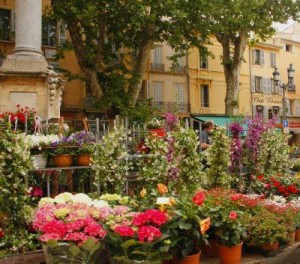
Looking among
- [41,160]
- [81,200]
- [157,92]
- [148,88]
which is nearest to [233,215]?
Result: [81,200]

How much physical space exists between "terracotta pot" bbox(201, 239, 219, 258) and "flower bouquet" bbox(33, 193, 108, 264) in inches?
59.0

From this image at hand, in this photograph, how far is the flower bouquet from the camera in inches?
142

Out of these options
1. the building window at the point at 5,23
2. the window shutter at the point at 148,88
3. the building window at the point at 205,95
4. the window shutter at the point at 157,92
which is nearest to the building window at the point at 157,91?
the window shutter at the point at 157,92

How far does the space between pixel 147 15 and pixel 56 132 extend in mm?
11260

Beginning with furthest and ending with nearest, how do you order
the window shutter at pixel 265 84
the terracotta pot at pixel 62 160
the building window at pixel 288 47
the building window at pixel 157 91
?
the building window at pixel 288 47 → the window shutter at pixel 265 84 → the building window at pixel 157 91 → the terracotta pot at pixel 62 160

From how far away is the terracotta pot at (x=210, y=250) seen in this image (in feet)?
16.1

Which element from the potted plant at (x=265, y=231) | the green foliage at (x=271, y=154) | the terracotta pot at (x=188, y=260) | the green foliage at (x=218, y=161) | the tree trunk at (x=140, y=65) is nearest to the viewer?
the terracotta pot at (x=188, y=260)

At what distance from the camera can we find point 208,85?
38438 millimetres

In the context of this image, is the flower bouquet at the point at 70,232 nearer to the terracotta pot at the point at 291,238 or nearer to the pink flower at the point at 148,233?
the pink flower at the point at 148,233

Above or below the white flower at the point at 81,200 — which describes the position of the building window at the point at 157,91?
above

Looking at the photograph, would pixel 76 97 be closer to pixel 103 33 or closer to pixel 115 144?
pixel 103 33

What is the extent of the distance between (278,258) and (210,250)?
3.04 ft

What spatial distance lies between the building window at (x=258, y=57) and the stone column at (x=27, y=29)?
35034 millimetres

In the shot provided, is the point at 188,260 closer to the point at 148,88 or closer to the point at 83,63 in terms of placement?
the point at 83,63
